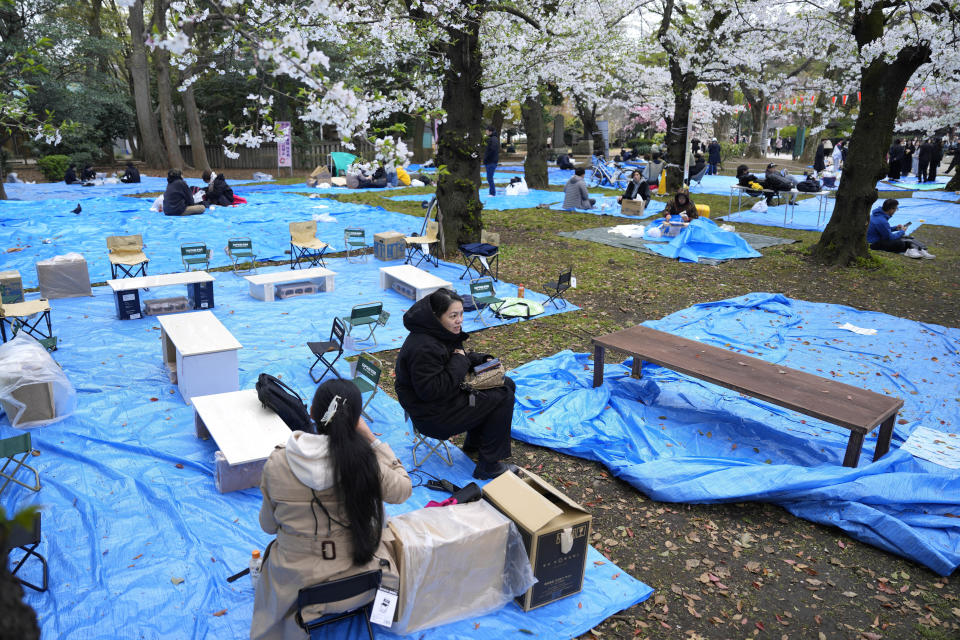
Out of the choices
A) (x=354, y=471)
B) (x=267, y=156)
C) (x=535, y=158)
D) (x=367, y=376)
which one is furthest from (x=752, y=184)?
(x=267, y=156)

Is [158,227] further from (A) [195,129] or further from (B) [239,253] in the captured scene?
(A) [195,129]

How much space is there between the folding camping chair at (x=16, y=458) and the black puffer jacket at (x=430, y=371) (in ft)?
8.00

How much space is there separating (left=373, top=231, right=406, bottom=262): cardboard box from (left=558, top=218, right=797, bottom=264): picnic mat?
4168mm

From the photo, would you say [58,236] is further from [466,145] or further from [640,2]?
[640,2]

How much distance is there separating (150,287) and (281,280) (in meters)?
1.67

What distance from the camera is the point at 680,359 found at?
5902mm

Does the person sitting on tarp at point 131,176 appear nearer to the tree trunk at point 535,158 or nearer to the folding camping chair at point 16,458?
the tree trunk at point 535,158

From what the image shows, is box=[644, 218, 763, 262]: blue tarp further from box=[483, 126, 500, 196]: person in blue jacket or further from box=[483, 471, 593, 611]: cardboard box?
box=[483, 471, 593, 611]: cardboard box

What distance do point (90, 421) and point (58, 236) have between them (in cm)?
858

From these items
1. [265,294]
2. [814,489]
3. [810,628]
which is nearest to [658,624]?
[810,628]

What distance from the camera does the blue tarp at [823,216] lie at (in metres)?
15.5

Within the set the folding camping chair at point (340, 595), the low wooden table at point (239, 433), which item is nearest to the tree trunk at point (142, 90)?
the low wooden table at point (239, 433)

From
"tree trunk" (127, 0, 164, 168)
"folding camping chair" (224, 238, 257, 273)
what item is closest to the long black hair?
"folding camping chair" (224, 238, 257, 273)

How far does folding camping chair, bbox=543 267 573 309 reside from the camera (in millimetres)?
8680
